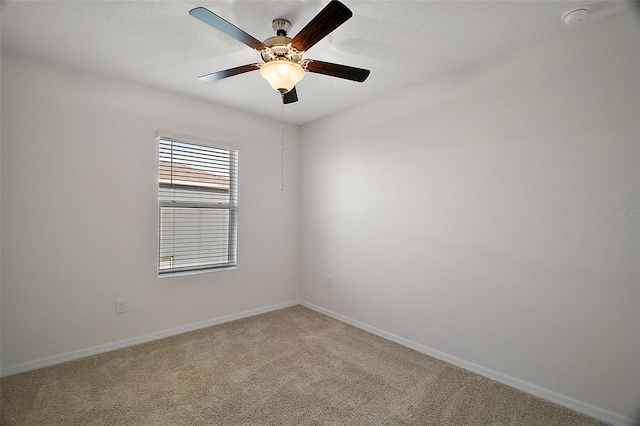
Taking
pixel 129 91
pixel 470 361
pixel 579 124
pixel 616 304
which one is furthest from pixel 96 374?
pixel 579 124

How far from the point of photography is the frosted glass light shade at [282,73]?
180 cm

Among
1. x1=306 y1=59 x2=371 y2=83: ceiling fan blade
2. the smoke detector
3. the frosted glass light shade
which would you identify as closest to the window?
the frosted glass light shade

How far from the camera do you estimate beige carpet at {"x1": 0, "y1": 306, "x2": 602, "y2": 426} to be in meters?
1.88

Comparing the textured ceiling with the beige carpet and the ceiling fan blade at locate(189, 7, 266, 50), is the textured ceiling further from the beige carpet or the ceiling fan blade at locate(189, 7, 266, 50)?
the beige carpet

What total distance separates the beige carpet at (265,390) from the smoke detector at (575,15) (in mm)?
2508

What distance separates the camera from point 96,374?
2.34m

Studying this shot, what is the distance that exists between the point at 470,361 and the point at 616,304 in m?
1.09

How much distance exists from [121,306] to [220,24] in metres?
2.63

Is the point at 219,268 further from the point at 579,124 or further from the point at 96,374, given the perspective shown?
the point at 579,124

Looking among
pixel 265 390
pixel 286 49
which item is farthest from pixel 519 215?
pixel 265 390

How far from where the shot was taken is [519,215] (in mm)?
2238

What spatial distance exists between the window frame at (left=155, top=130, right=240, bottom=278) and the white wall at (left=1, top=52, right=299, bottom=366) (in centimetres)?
5

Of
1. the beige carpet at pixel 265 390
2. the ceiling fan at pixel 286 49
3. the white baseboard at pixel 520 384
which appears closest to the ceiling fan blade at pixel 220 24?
the ceiling fan at pixel 286 49

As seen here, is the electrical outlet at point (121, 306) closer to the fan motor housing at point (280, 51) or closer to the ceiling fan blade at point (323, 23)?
the fan motor housing at point (280, 51)
